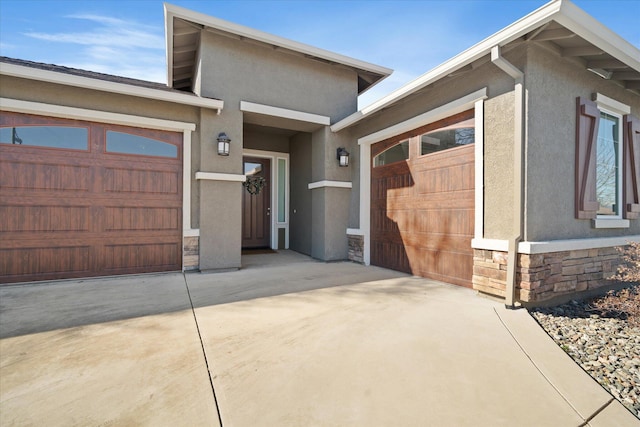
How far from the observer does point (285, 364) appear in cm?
222

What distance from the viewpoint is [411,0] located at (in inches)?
220

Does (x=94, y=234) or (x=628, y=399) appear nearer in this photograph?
(x=628, y=399)

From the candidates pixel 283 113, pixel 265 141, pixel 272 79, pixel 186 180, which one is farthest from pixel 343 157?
pixel 186 180

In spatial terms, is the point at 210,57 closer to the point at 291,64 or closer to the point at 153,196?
the point at 291,64

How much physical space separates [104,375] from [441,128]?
486 centimetres

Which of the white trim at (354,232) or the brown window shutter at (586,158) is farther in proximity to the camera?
the white trim at (354,232)

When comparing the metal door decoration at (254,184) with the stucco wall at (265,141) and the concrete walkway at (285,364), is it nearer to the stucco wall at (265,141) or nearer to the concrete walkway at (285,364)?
the stucco wall at (265,141)

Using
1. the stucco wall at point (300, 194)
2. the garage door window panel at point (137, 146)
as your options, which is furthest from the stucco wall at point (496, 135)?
the garage door window panel at point (137, 146)

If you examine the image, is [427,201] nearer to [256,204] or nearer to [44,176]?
[256,204]

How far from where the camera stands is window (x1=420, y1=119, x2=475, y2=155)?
4266 millimetres

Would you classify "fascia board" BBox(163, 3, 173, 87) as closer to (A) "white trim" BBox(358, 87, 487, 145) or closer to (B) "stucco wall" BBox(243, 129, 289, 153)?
(B) "stucco wall" BBox(243, 129, 289, 153)

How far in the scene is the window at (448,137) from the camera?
14.0 ft

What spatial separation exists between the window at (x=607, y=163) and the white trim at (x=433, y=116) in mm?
1351

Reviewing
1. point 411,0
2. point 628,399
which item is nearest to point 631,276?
point 628,399
